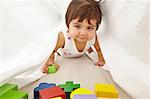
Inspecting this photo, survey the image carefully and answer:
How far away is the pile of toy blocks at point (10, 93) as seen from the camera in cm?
61

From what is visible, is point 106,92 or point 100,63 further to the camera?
point 100,63

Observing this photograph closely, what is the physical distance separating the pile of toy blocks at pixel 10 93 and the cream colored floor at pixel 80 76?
0.05m

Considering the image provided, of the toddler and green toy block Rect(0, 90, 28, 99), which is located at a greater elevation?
the toddler

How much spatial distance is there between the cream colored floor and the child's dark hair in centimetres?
12

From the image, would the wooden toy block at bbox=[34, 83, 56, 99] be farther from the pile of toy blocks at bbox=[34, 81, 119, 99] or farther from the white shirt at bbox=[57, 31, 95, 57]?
the white shirt at bbox=[57, 31, 95, 57]

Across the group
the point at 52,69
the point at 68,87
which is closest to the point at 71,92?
the point at 68,87

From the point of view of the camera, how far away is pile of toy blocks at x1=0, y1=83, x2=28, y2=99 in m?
0.61

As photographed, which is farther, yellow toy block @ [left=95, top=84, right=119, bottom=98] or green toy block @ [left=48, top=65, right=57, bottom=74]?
green toy block @ [left=48, top=65, right=57, bottom=74]

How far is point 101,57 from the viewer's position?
78cm

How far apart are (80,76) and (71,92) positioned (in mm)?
94

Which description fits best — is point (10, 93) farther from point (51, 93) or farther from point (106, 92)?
point (106, 92)

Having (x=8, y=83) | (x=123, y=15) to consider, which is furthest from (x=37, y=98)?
(x=123, y=15)

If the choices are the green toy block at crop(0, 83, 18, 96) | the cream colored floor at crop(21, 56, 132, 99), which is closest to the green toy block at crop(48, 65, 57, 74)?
the cream colored floor at crop(21, 56, 132, 99)

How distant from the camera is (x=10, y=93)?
625 mm
